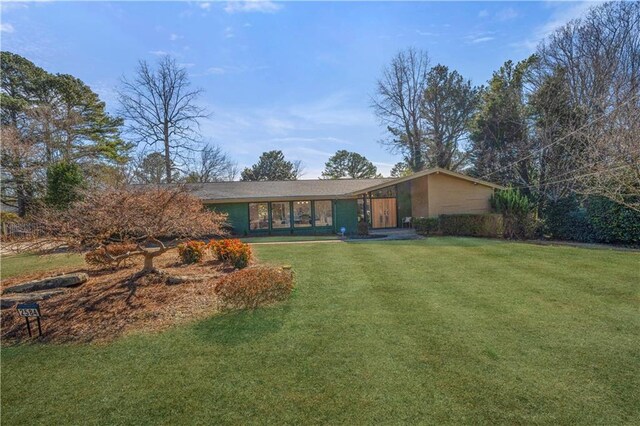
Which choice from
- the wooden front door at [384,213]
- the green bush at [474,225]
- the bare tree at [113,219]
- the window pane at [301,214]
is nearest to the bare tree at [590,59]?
the green bush at [474,225]

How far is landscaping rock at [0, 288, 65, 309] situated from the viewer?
5.95m

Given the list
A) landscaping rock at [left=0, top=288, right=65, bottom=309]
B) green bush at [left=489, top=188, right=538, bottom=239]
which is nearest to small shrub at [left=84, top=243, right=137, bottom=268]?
landscaping rock at [left=0, top=288, right=65, bottom=309]

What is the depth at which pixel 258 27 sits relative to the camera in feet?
30.0

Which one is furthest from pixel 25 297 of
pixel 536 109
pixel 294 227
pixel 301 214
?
pixel 536 109

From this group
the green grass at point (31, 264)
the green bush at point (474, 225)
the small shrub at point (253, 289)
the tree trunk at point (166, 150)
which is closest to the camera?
the small shrub at point (253, 289)

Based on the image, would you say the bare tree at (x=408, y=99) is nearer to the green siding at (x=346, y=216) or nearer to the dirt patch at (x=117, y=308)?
the green siding at (x=346, y=216)

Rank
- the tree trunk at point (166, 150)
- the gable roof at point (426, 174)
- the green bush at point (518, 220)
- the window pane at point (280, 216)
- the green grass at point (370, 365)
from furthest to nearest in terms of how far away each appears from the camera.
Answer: the tree trunk at point (166, 150)
the window pane at point (280, 216)
the gable roof at point (426, 174)
the green bush at point (518, 220)
the green grass at point (370, 365)

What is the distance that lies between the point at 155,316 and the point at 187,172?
22656mm

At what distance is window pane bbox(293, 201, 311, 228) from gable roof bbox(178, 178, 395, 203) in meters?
0.70

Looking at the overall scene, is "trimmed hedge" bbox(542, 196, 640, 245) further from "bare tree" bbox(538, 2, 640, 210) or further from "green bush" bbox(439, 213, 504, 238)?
"green bush" bbox(439, 213, 504, 238)

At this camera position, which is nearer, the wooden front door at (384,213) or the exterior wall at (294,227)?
the exterior wall at (294,227)

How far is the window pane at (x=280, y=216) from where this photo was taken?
61.0ft

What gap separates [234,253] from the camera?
8.07 meters

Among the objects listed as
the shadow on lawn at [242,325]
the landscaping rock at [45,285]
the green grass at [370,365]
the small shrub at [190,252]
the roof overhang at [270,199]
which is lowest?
the green grass at [370,365]
